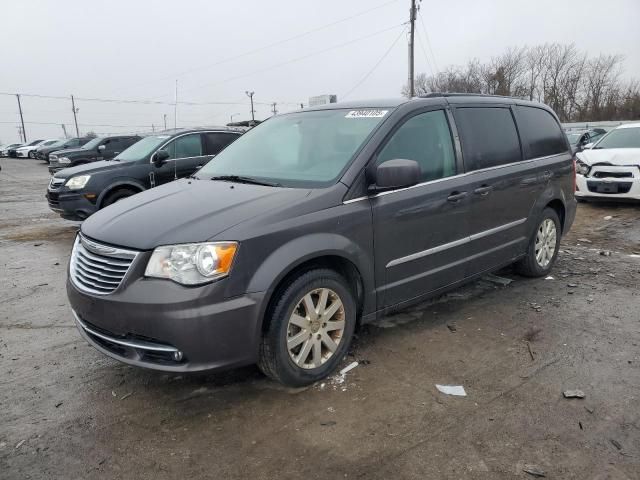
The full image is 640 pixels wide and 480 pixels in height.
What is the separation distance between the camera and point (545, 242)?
5.27m

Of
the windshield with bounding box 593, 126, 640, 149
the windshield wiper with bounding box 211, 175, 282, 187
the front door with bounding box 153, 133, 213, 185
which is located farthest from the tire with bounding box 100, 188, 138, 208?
the windshield with bounding box 593, 126, 640, 149

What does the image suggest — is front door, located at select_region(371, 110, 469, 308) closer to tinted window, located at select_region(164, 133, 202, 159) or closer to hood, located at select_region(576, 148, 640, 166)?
tinted window, located at select_region(164, 133, 202, 159)

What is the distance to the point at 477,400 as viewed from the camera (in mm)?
3002

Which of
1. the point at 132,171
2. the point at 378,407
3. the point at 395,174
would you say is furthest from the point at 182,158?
the point at 378,407

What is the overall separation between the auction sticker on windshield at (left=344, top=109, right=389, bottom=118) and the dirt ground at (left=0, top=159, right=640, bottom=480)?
1.71 meters

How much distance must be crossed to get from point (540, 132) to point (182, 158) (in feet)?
19.5

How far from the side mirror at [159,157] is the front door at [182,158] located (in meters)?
0.17

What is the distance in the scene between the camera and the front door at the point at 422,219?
3.50 meters

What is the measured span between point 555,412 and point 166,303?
228 centimetres

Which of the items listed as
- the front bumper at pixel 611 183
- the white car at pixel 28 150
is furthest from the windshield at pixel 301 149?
the white car at pixel 28 150

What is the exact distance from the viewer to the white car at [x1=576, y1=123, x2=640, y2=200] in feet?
29.2

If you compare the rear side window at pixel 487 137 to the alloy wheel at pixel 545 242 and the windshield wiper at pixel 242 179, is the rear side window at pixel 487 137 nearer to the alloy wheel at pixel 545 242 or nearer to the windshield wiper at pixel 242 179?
the alloy wheel at pixel 545 242

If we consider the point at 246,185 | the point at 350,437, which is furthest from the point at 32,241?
the point at 350,437

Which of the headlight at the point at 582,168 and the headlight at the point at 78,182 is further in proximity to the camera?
the headlight at the point at 582,168
